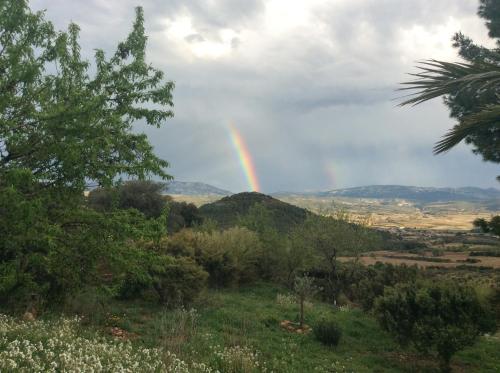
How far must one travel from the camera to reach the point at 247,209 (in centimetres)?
10619

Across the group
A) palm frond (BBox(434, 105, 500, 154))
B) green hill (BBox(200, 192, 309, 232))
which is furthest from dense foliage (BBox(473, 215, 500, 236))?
green hill (BBox(200, 192, 309, 232))

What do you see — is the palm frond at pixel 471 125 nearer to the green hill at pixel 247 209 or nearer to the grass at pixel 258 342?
the grass at pixel 258 342

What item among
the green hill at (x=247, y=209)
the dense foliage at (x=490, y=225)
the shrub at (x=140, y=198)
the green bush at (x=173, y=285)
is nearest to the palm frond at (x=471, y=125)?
the dense foliage at (x=490, y=225)

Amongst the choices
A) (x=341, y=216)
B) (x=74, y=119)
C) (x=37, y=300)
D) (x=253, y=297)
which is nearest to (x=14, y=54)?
(x=74, y=119)

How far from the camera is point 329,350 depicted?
52.4ft

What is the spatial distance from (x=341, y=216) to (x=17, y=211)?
2833 centimetres

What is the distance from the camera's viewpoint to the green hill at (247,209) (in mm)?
98250

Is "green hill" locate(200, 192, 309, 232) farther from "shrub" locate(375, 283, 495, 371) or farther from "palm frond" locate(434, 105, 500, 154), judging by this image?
"palm frond" locate(434, 105, 500, 154)

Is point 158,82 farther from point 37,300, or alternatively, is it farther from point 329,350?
point 329,350

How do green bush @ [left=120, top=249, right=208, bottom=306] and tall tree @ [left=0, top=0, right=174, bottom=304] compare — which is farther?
green bush @ [left=120, top=249, right=208, bottom=306]

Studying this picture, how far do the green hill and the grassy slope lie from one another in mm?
70369

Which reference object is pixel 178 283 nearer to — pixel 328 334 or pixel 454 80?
pixel 328 334

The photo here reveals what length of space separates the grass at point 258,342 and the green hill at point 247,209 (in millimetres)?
70211

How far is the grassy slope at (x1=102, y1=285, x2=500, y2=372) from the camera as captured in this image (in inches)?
515
